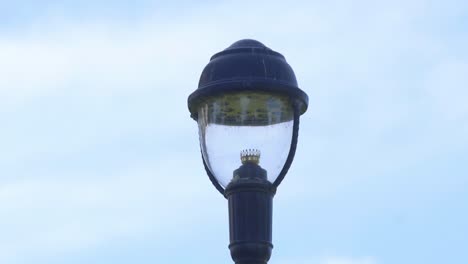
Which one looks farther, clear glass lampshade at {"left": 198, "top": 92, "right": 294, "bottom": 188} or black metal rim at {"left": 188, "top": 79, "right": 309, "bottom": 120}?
clear glass lampshade at {"left": 198, "top": 92, "right": 294, "bottom": 188}

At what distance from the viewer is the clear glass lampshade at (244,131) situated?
6477 mm

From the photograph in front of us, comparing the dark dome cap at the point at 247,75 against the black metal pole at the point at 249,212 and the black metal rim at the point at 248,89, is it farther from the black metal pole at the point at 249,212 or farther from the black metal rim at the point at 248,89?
the black metal pole at the point at 249,212

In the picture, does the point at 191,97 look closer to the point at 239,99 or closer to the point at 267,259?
the point at 239,99

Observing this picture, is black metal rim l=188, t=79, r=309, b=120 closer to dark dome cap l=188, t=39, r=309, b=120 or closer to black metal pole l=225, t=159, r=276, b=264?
dark dome cap l=188, t=39, r=309, b=120

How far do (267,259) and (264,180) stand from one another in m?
0.45

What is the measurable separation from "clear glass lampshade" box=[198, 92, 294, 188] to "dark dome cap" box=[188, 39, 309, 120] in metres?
0.06

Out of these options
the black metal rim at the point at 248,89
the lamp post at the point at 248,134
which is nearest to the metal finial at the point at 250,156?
the lamp post at the point at 248,134

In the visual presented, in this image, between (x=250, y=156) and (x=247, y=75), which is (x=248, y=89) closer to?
(x=247, y=75)

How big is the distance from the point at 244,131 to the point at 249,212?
0.46 m

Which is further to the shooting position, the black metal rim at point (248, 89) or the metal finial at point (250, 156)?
the metal finial at point (250, 156)

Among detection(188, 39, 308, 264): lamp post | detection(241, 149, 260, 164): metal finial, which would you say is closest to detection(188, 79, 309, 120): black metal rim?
detection(188, 39, 308, 264): lamp post

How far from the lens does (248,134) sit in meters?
6.49

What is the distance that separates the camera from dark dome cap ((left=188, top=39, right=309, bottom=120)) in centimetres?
640

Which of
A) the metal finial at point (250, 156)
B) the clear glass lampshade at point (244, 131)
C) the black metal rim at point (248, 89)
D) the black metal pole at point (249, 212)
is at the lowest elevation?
the black metal pole at point (249, 212)
